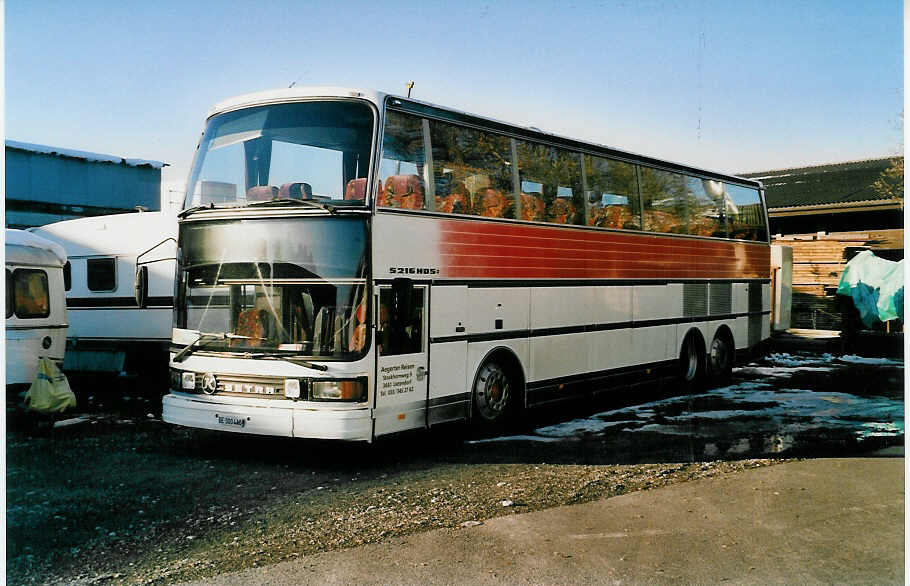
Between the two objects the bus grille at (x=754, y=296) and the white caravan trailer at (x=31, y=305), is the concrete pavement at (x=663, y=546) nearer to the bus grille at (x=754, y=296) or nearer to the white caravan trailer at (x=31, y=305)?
the white caravan trailer at (x=31, y=305)

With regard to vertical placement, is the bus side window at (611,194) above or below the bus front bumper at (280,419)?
above

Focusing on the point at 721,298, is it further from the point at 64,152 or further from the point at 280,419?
the point at 64,152

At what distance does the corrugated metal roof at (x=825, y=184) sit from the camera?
23516 mm

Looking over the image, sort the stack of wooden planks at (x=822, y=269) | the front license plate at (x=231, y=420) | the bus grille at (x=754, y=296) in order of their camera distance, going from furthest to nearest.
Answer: the stack of wooden planks at (x=822, y=269), the bus grille at (x=754, y=296), the front license plate at (x=231, y=420)

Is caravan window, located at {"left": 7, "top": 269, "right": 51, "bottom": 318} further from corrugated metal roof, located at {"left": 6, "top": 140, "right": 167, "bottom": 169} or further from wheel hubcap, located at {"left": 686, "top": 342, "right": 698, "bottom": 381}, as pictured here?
wheel hubcap, located at {"left": 686, "top": 342, "right": 698, "bottom": 381}

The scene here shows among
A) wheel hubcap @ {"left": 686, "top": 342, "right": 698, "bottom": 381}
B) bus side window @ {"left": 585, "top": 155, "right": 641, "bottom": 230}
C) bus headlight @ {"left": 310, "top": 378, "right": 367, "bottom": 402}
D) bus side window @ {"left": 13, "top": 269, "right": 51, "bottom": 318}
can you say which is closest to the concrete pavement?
bus headlight @ {"left": 310, "top": 378, "right": 367, "bottom": 402}

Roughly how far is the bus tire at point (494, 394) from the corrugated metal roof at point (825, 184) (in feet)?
50.3

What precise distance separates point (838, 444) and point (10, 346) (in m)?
10.5

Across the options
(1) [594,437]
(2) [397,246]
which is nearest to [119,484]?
(2) [397,246]

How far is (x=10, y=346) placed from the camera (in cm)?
1176

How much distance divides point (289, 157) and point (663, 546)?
16.3 ft

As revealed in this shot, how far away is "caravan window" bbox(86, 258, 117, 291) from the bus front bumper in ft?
24.2

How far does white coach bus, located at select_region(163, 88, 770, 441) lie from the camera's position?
8.09 m

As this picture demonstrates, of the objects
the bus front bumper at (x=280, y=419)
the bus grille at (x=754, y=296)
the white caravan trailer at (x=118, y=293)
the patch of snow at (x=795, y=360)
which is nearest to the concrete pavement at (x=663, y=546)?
the bus front bumper at (x=280, y=419)
